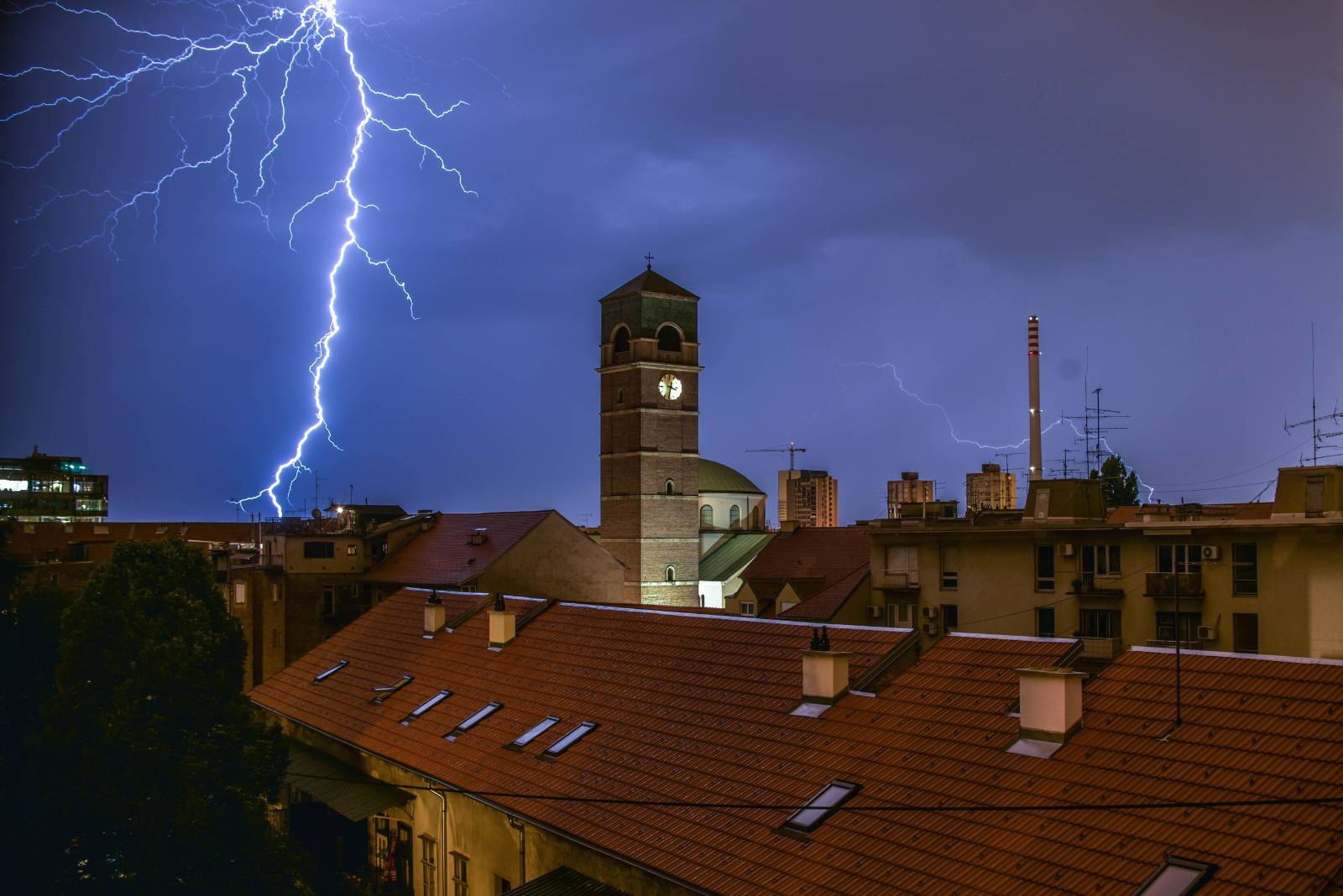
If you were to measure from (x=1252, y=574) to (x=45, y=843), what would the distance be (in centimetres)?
2956

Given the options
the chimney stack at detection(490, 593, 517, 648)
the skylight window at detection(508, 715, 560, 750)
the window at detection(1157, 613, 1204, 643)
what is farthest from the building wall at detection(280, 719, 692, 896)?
the window at detection(1157, 613, 1204, 643)

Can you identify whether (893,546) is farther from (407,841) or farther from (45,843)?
(45,843)

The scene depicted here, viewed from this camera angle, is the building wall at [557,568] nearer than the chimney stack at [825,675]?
No

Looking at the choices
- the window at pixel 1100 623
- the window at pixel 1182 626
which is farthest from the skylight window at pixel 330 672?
the window at pixel 1182 626

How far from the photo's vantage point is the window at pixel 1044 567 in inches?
1441

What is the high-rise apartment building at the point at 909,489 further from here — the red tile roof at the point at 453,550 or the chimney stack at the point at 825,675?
the chimney stack at the point at 825,675

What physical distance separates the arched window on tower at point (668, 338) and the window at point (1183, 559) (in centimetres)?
5095

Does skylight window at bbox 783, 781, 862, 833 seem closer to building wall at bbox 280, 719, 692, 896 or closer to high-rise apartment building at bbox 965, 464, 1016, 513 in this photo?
building wall at bbox 280, 719, 692, 896

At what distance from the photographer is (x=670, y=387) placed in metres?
81.2

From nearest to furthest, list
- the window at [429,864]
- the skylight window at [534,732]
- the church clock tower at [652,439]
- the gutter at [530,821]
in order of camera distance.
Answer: the gutter at [530,821], the skylight window at [534,732], the window at [429,864], the church clock tower at [652,439]

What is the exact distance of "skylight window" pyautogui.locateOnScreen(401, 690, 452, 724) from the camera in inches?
941

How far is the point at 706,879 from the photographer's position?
46.8 feet

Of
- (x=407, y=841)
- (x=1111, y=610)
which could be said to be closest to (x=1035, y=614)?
(x=1111, y=610)

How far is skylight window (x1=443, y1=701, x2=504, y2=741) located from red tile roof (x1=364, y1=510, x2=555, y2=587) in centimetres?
2591
